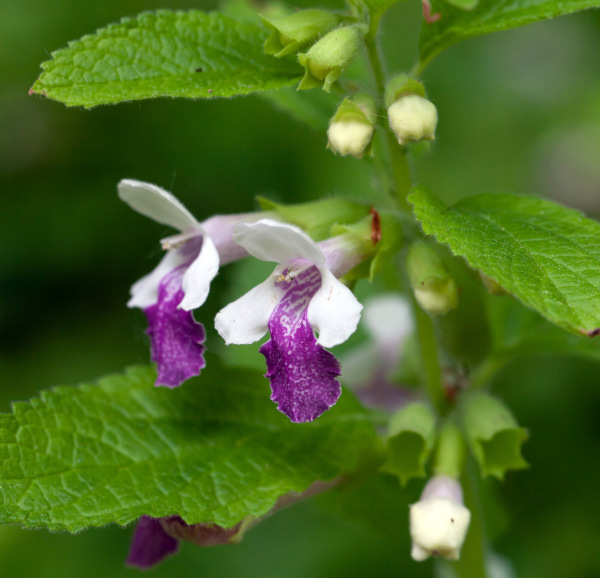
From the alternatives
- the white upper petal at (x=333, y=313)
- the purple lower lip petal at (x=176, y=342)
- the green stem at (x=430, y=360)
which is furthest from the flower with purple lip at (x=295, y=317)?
the green stem at (x=430, y=360)

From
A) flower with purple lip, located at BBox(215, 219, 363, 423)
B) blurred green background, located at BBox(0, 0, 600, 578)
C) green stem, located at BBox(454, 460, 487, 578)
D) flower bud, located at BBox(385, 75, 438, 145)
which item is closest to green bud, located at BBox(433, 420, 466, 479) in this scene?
green stem, located at BBox(454, 460, 487, 578)

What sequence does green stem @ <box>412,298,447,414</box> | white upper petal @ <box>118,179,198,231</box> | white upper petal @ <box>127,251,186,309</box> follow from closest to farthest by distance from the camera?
white upper petal @ <box>118,179,198,231</box>
white upper petal @ <box>127,251,186,309</box>
green stem @ <box>412,298,447,414</box>

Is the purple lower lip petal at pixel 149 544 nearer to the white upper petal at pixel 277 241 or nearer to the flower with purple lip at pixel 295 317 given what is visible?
the flower with purple lip at pixel 295 317

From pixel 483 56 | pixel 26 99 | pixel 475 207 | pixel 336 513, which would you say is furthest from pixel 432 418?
pixel 483 56

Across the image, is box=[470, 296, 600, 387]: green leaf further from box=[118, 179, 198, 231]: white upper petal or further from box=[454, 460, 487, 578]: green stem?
box=[118, 179, 198, 231]: white upper petal

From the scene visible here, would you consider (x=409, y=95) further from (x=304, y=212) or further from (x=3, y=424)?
(x=3, y=424)

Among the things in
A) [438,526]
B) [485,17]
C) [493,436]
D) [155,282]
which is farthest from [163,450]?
[485,17]

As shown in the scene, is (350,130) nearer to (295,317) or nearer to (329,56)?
(329,56)
